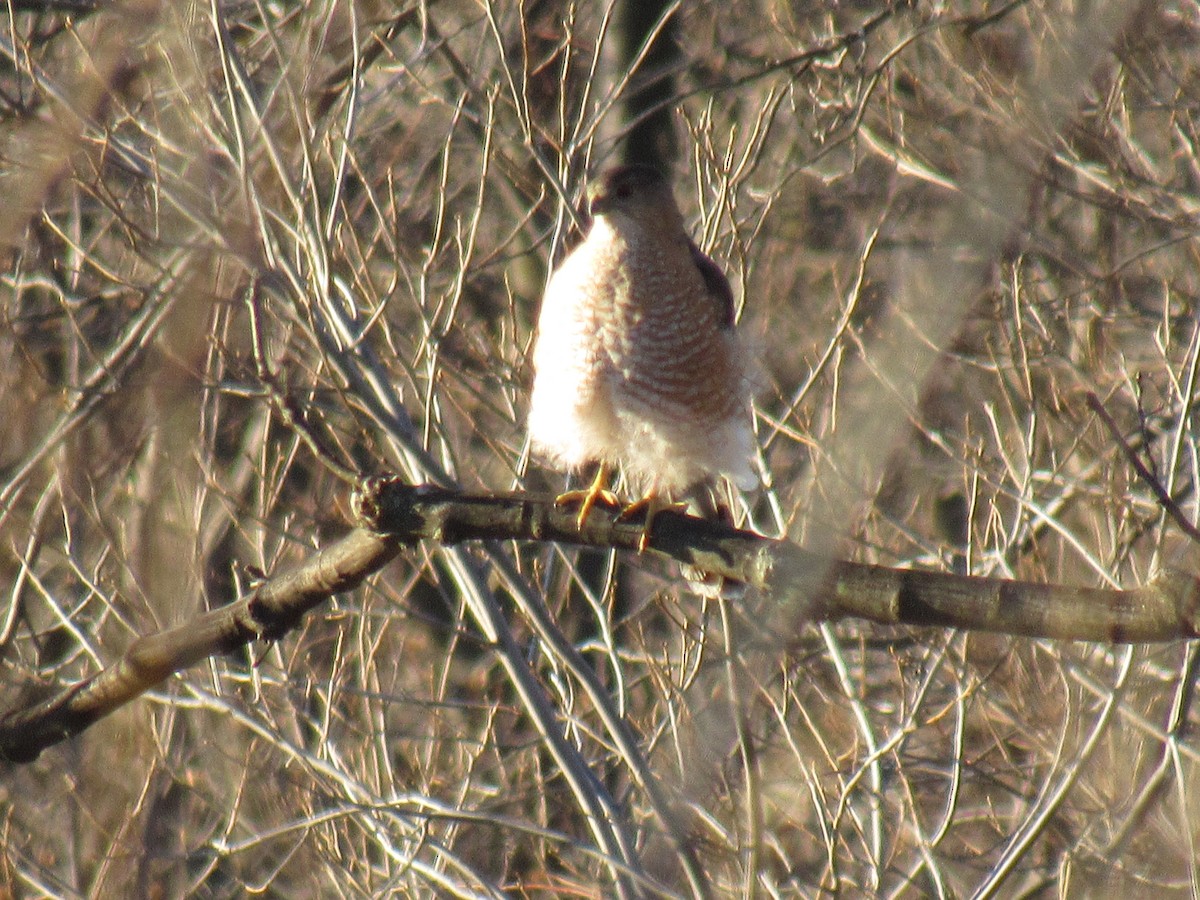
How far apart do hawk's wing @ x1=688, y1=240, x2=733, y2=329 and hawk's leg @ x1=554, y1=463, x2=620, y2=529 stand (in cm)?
70

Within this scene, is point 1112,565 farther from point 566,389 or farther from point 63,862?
point 63,862

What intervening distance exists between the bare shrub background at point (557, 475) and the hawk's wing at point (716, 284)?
5.0 inches

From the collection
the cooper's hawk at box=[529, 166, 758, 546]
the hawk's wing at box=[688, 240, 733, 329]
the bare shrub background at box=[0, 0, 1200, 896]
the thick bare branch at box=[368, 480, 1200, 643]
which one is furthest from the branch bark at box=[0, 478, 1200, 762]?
the hawk's wing at box=[688, 240, 733, 329]

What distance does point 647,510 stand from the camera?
151 inches

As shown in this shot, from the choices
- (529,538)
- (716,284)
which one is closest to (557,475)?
(716,284)

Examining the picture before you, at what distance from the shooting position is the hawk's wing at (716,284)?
473 centimetres

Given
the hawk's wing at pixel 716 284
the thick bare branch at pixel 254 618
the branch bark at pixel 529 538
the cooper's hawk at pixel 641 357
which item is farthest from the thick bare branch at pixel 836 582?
the hawk's wing at pixel 716 284

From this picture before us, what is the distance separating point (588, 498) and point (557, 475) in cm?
317

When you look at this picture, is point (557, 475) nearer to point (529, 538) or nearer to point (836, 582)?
point (529, 538)

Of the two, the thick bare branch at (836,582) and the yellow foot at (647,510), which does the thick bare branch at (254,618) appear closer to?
the thick bare branch at (836,582)

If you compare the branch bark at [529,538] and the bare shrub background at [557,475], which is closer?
the branch bark at [529,538]

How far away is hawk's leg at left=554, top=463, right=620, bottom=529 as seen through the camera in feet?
11.1

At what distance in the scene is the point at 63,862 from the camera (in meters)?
7.14

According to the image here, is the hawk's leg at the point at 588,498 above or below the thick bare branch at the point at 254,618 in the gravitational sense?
above
